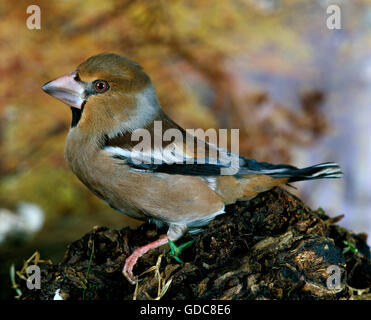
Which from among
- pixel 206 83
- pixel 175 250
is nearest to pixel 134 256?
pixel 175 250

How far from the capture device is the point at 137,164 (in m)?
1.54

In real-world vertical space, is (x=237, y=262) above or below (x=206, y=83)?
below

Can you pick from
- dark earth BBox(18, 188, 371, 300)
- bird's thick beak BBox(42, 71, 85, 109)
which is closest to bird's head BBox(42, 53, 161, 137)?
bird's thick beak BBox(42, 71, 85, 109)

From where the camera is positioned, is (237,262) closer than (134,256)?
Yes

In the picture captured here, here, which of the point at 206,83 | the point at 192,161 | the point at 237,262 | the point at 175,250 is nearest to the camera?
the point at 237,262

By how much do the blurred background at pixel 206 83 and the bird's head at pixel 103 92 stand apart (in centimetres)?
147

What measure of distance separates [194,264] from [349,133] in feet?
7.43

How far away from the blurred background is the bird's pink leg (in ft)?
5.08

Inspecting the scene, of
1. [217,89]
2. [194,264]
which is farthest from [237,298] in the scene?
[217,89]

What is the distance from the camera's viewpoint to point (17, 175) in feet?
10.7

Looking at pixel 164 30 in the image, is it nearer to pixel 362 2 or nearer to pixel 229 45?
pixel 229 45

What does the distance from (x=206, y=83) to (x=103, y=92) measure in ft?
5.51

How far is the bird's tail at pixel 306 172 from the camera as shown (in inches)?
64.1

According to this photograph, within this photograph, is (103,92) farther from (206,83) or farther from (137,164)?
(206,83)
